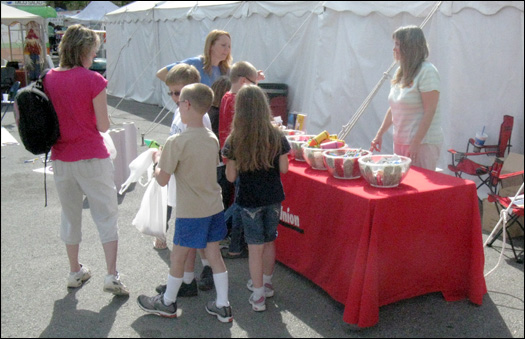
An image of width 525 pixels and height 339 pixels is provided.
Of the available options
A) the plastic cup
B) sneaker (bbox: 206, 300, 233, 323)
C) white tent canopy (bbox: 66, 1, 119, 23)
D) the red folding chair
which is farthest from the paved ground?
white tent canopy (bbox: 66, 1, 119, 23)

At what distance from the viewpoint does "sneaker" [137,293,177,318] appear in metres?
3.06

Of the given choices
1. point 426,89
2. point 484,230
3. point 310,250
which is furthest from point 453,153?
point 310,250

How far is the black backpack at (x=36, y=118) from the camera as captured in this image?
2.86 meters

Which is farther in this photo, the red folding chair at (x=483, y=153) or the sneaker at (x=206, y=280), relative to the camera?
the red folding chair at (x=483, y=153)

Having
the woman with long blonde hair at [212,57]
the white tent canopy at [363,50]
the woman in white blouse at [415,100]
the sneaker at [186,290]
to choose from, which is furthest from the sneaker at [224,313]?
the white tent canopy at [363,50]

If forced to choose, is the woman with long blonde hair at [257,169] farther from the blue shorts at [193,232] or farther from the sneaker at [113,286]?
the sneaker at [113,286]

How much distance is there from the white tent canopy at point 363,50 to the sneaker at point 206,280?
3.71m

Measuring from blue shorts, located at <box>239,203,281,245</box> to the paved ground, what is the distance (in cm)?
47

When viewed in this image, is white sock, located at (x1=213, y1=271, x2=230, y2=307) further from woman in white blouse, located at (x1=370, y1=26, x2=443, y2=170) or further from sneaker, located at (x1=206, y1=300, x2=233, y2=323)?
woman in white blouse, located at (x1=370, y1=26, x2=443, y2=170)

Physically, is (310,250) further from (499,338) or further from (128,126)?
(128,126)

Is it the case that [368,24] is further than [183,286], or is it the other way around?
[368,24]

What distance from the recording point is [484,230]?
4.67 metres

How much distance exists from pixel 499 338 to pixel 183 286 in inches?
73.8

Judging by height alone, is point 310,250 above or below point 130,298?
above
